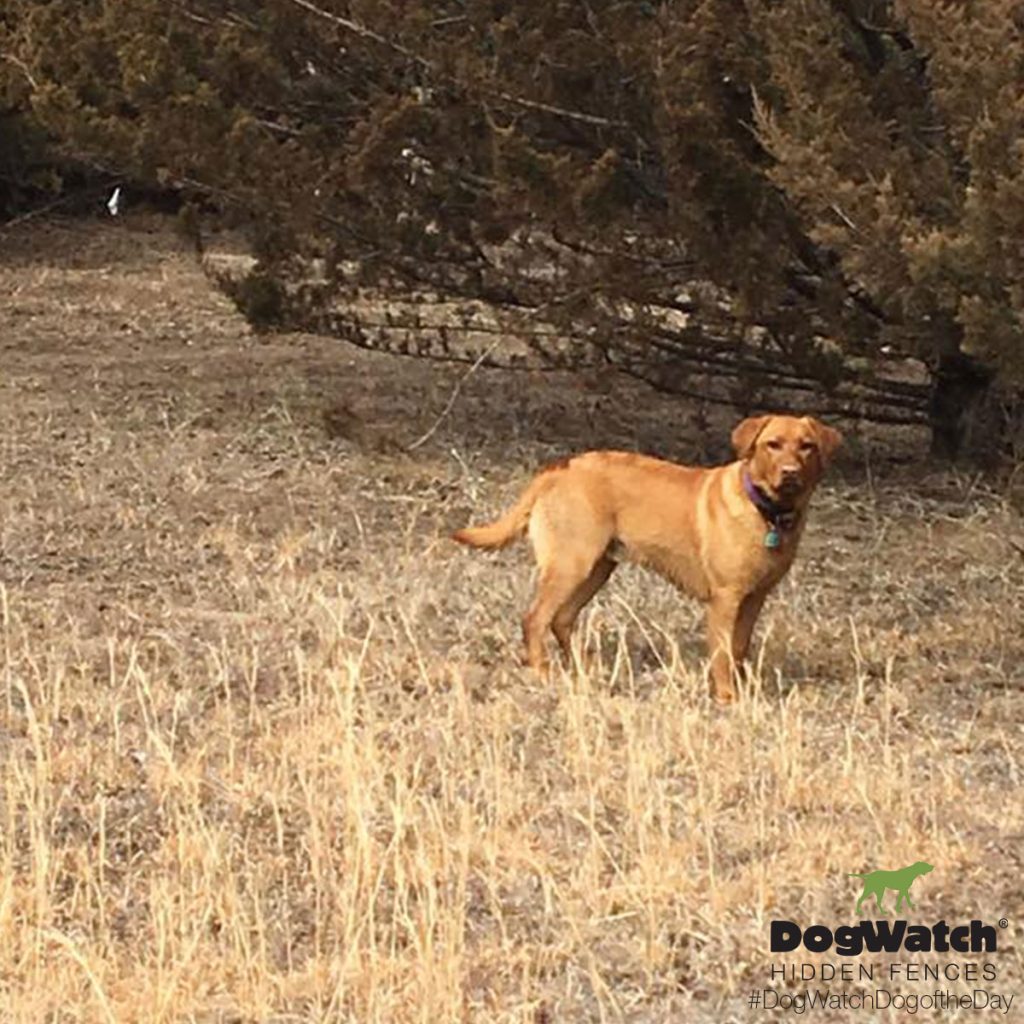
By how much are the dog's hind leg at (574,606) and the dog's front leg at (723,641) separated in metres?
0.44

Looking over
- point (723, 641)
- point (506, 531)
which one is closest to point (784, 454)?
point (723, 641)

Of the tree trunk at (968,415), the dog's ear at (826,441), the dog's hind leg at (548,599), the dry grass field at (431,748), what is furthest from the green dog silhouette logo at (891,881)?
the tree trunk at (968,415)

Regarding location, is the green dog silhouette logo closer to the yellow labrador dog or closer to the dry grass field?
the dry grass field

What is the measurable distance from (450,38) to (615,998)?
6274mm

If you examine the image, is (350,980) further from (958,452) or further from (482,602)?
(958,452)

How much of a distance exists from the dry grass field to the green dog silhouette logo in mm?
29

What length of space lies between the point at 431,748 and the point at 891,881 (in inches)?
59.9

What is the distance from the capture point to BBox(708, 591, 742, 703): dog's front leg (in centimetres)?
661

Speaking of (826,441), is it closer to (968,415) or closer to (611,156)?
(611,156)

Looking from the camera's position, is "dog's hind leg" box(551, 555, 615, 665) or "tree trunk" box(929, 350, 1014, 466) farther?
"tree trunk" box(929, 350, 1014, 466)

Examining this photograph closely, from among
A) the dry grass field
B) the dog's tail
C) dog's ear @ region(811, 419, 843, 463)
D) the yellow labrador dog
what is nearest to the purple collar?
the yellow labrador dog

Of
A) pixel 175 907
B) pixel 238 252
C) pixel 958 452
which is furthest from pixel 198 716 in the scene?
pixel 238 252

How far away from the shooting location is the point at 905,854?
4938mm

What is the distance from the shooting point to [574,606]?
700 centimetres
